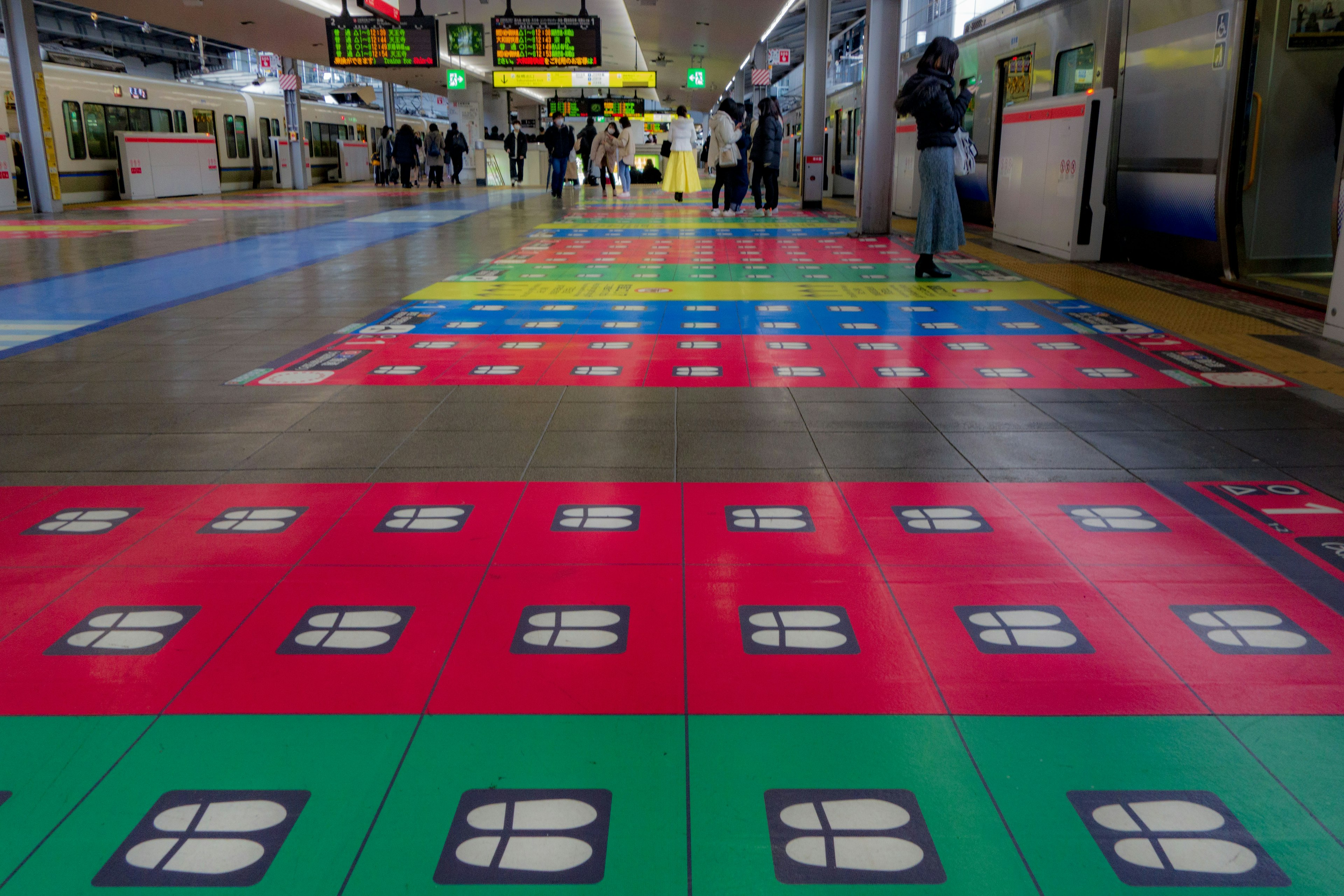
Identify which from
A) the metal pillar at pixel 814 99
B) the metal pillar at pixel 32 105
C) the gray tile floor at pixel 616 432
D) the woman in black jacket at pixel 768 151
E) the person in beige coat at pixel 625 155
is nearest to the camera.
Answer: the gray tile floor at pixel 616 432

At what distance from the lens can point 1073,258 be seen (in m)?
9.98

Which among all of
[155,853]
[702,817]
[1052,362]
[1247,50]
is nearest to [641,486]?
[702,817]

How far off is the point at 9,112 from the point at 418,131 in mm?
22094

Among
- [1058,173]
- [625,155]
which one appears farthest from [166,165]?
[1058,173]

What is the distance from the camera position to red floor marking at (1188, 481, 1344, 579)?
292cm

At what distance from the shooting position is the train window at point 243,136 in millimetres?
25719

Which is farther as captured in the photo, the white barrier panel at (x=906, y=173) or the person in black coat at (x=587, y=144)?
the person in black coat at (x=587, y=144)

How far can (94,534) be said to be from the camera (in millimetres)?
3119

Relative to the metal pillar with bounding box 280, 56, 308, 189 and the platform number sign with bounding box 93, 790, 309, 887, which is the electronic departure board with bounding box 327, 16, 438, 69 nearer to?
the metal pillar with bounding box 280, 56, 308, 189

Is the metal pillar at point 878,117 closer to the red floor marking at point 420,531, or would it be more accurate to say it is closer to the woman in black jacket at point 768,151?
the woman in black jacket at point 768,151

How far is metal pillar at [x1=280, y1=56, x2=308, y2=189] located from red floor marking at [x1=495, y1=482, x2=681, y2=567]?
87.7ft

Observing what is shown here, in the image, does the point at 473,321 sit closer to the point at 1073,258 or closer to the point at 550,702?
the point at 550,702

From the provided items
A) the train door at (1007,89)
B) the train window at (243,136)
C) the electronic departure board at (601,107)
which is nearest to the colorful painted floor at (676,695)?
the train door at (1007,89)

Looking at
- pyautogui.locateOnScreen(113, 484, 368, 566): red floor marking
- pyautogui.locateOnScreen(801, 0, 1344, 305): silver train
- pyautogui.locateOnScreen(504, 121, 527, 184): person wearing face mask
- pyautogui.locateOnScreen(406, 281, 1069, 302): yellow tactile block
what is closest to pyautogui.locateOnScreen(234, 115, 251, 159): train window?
pyautogui.locateOnScreen(504, 121, 527, 184): person wearing face mask
